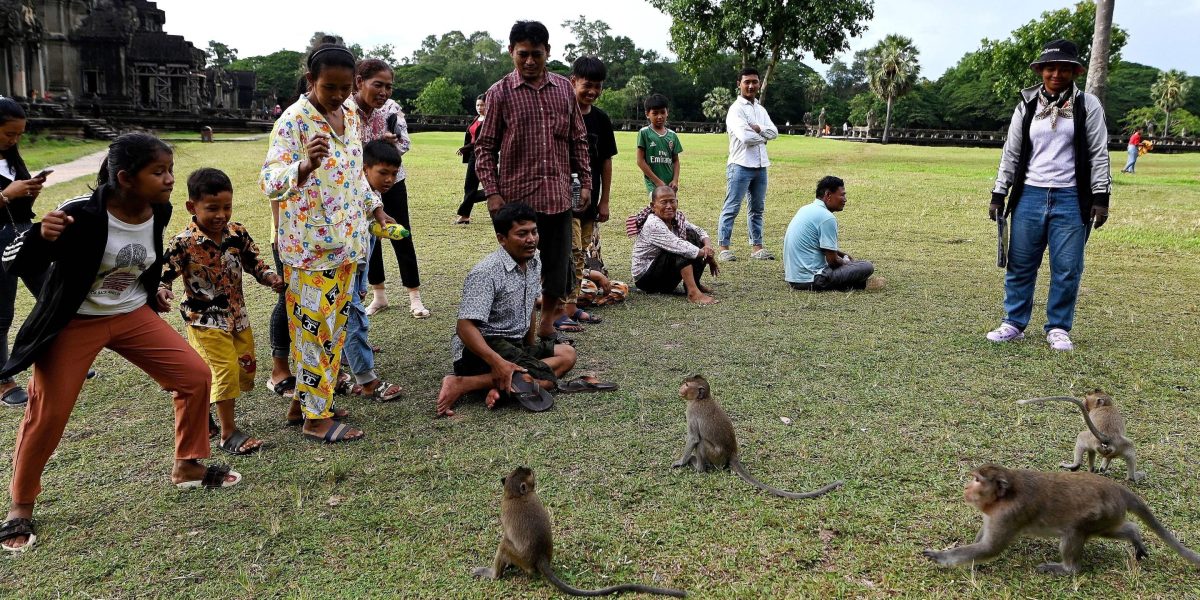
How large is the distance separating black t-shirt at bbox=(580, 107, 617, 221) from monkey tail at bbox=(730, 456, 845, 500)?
10.9 ft

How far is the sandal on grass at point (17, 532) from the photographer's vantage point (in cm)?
319

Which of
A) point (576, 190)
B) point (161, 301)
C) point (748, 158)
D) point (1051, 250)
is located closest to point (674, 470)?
point (161, 301)

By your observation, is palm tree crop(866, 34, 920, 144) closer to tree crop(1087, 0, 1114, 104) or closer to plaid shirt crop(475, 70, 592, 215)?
tree crop(1087, 0, 1114, 104)

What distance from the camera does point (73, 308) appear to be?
3.20 m

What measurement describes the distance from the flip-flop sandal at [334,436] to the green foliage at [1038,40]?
58141 mm

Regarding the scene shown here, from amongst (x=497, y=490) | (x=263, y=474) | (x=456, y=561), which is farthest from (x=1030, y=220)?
(x=263, y=474)

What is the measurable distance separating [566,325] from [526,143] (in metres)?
1.63

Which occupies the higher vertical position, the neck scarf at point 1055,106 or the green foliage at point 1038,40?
the green foliage at point 1038,40

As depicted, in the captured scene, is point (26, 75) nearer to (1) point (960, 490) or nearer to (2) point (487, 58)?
(1) point (960, 490)

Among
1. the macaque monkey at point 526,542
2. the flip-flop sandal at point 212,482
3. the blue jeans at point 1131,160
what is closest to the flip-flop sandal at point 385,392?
the flip-flop sandal at point 212,482

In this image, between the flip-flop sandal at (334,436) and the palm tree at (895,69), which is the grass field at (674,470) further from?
the palm tree at (895,69)

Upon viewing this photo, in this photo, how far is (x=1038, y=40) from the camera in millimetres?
53344

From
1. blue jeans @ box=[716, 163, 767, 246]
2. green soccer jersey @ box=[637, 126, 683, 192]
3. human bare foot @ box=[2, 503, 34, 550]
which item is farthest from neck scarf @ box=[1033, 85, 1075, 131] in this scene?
human bare foot @ box=[2, 503, 34, 550]

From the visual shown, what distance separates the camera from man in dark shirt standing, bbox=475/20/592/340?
520cm
